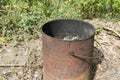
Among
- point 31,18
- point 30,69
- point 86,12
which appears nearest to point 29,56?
point 30,69

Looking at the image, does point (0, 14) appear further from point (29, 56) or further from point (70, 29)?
point (70, 29)

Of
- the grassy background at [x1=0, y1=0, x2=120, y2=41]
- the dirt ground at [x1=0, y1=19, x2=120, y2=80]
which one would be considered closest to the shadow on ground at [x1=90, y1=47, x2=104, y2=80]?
the dirt ground at [x1=0, y1=19, x2=120, y2=80]

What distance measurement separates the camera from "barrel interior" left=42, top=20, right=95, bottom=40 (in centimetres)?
356

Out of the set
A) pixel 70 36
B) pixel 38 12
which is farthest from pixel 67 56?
pixel 38 12

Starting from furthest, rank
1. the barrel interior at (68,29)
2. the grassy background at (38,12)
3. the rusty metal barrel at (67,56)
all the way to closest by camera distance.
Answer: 1. the grassy background at (38,12)
2. the barrel interior at (68,29)
3. the rusty metal barrel at (67,56)

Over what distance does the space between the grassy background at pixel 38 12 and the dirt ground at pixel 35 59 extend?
0.84 feet

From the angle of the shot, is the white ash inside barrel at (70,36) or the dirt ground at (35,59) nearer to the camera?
the white ash inside barrel at (70,36)

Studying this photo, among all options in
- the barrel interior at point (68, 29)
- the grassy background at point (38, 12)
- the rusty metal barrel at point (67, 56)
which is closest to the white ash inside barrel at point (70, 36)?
the barrel interior at point (68, 29)

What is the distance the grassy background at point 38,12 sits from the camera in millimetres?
4770

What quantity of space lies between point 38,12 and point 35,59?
105 cm

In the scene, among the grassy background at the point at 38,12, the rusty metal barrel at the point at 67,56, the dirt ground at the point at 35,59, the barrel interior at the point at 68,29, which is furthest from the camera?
the grassy background at the point at 38,12

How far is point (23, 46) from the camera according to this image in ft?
14.9

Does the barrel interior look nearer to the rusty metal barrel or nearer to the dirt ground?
the rusty metal barrel

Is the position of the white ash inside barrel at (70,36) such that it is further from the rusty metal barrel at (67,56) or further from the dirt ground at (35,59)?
the dirt ground at (35,59)
